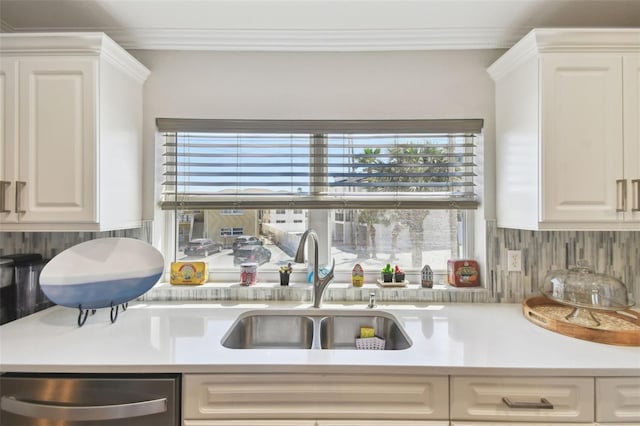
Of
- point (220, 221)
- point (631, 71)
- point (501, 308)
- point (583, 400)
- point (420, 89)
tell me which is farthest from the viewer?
point (220, 221)

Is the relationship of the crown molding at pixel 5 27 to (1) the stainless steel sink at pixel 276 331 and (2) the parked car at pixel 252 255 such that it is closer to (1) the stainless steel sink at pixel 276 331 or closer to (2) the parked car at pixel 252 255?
(2) the parked car at pixel 252 255

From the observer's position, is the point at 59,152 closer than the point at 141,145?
Yes

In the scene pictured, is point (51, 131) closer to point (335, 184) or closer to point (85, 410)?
point (85, 410)

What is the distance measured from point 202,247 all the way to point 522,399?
165 centimetres

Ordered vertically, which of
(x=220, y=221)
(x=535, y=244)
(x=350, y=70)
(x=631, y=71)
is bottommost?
(x=535, y=244)

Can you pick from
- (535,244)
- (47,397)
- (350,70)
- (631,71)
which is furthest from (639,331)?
(47,397)

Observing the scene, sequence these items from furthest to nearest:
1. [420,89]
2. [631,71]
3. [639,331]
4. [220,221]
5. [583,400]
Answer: [220,221]
[420,89]
[631,71]
[639,331]
[583,400]

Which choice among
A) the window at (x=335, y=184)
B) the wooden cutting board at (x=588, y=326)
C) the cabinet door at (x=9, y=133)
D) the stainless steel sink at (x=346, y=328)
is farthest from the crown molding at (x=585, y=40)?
the cabinet door at (x=9, y=133)

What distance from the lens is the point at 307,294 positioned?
1.76 m

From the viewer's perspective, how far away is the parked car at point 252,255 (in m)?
1.92

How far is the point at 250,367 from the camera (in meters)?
1.08

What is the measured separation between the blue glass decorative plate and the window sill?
8.0 inches

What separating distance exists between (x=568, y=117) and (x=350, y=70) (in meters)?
1.04

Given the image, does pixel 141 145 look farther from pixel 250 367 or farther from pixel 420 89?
pixel 420 89
